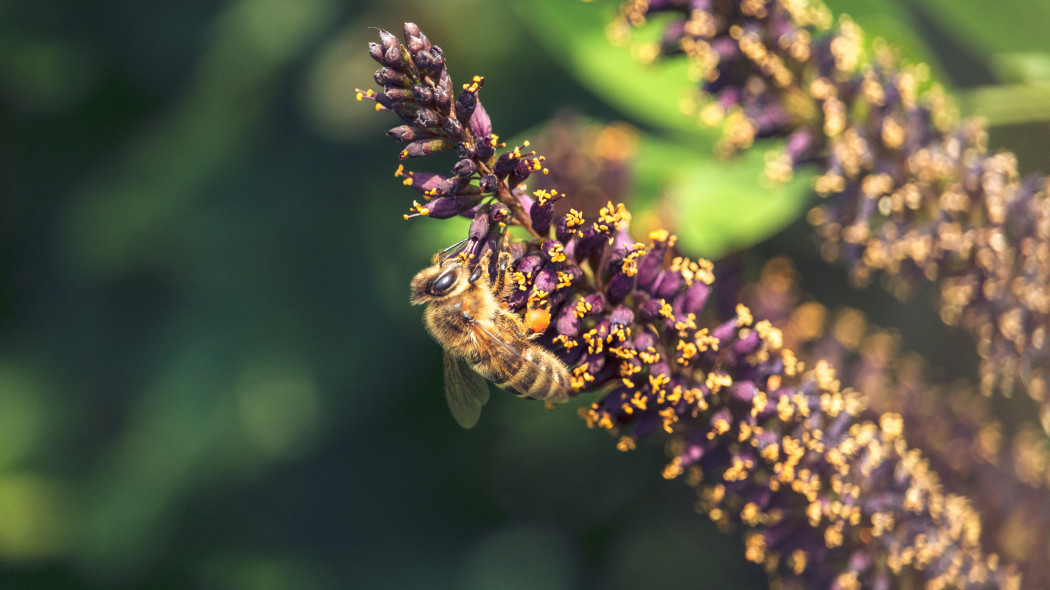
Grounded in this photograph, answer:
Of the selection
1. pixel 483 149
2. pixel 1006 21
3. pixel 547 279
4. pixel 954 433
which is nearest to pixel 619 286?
pixel 547 279

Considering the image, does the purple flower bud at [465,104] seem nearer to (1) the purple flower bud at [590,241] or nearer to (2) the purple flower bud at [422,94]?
(2) the purple flower bud at [422,94]

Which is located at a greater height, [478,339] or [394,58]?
[394,58]

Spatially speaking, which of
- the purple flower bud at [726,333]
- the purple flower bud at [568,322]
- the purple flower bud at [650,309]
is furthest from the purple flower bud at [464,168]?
the purple flower bud at [726,333]

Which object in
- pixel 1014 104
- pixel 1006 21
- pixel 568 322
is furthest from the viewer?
pixel 1006 21

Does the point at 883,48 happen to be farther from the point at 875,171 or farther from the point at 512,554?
the point at 512,554

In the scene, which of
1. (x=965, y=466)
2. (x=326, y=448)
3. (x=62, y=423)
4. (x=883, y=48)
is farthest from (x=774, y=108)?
(x=62, y=423)

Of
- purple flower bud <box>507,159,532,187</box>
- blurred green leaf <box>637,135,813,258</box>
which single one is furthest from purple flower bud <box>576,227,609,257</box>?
blurred green leaf <box>637,135,813,258</box>

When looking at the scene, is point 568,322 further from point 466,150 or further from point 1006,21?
point 1006,21

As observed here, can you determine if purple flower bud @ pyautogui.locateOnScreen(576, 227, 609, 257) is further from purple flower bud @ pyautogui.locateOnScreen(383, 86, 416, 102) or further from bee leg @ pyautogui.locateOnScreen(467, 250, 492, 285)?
purple flower bud @ pyautogui.locateOnScreen(383, 86, 416, 102)
